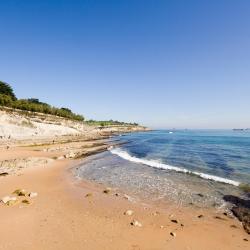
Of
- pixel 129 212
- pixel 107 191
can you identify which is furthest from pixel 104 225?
pixel 107 191

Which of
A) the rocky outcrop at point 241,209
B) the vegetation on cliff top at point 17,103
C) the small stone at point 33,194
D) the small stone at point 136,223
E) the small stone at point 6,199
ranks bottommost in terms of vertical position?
the rocky outcrop at point 241,209

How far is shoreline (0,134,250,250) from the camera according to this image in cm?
895

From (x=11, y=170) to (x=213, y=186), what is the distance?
18001 millimetres

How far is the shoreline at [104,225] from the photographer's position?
895 cm

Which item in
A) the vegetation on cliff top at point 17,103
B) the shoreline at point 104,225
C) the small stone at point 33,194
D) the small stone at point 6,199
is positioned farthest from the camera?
the vegetation on cliff top at point 17,103

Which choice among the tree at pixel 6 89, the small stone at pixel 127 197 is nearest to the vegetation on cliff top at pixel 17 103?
the tree at pixel 6 89

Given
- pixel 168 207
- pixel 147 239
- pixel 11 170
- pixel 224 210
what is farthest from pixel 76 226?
pixel 11 170

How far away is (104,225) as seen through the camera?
34.9 ft

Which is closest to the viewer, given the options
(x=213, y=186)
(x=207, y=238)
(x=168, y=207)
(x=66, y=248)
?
(x=66, y=248)

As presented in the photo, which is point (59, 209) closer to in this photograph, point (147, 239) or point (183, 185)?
point (147, 239)

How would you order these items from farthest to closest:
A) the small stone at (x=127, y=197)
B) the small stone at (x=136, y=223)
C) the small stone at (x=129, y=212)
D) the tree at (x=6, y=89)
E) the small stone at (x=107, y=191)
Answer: the tree at (x=6, y=89)
the small stone at (x=107, y=191)
the small stone at (x=127, y=197)
the small stone at (x=129, y=212)
the small stone at (x=136, y=223)

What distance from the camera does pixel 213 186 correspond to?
18094 mm

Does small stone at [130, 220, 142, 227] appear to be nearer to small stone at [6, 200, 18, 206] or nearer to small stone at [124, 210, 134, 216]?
small stone at [124, 210, 134, 216]

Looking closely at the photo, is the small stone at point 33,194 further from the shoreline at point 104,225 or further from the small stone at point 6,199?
Result: the small stone at point 6,199
